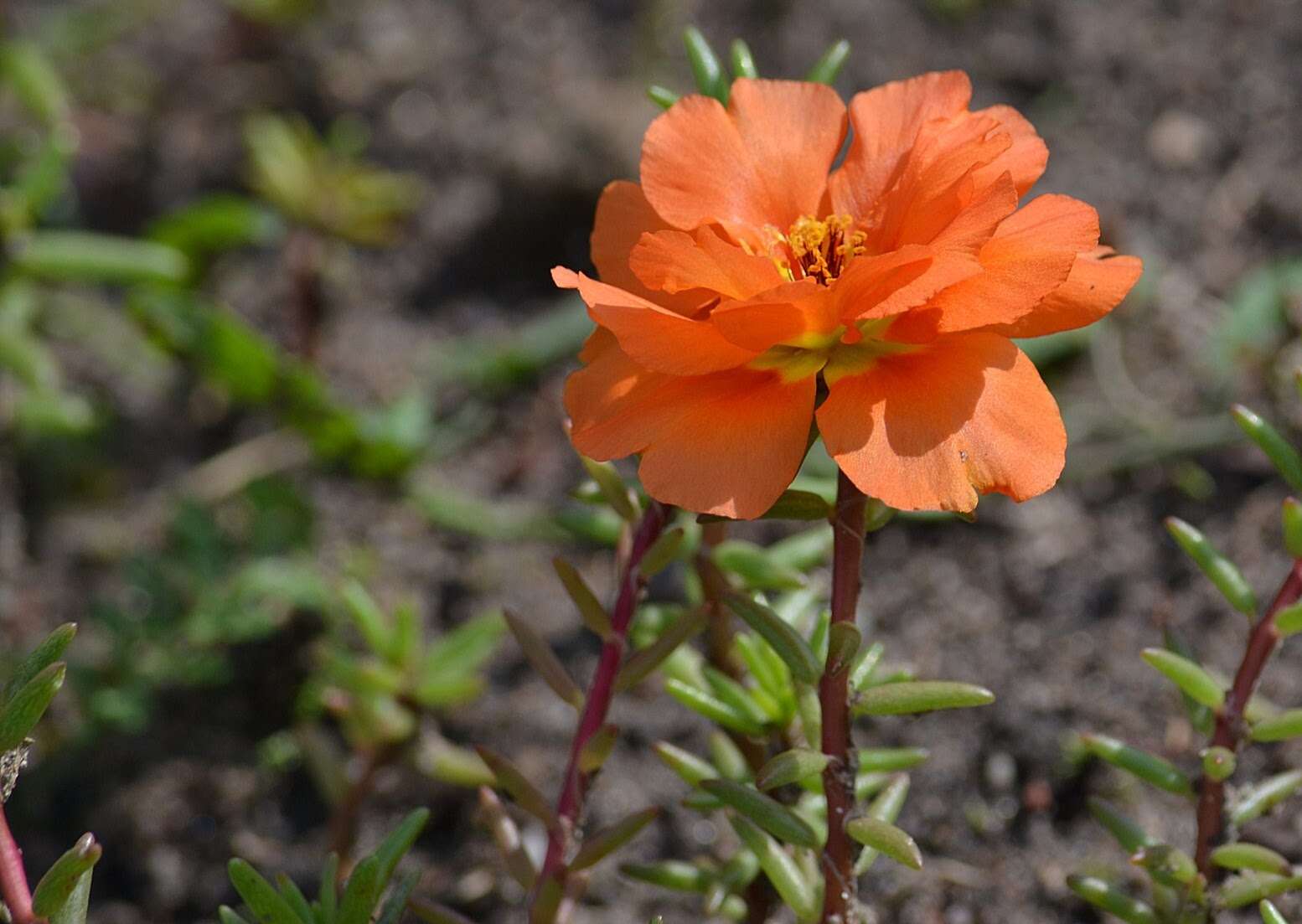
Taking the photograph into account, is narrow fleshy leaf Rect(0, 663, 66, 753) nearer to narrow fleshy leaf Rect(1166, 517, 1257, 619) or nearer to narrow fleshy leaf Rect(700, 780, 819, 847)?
narrow fleshy leaf Rect(700, 780, 819, 847)

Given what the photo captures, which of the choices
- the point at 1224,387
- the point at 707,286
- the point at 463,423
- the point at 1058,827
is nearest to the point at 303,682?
the point at 463,423

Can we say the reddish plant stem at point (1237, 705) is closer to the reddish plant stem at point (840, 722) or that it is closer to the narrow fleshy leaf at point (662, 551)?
the reddish plant stem at point (840, 722)

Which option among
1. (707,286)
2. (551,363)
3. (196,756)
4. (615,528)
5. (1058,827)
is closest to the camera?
(707,286)

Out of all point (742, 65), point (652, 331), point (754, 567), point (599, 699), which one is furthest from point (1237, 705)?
point (742, 65)

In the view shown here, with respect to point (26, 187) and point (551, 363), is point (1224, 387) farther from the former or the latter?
point (26, 187)

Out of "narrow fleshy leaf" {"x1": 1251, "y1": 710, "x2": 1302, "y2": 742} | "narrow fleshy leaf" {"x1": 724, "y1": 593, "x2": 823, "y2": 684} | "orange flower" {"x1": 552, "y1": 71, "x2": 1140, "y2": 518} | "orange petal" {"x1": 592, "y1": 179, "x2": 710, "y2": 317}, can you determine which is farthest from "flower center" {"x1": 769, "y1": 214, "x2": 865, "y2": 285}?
"narrow fleshy leaf" {"x1": 1251, "y1": 710, "x2": 1302, "y2": 742}

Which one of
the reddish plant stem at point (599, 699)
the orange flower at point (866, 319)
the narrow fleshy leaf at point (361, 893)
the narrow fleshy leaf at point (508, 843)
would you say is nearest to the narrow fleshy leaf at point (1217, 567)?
the orange flower at point (866, 319)
